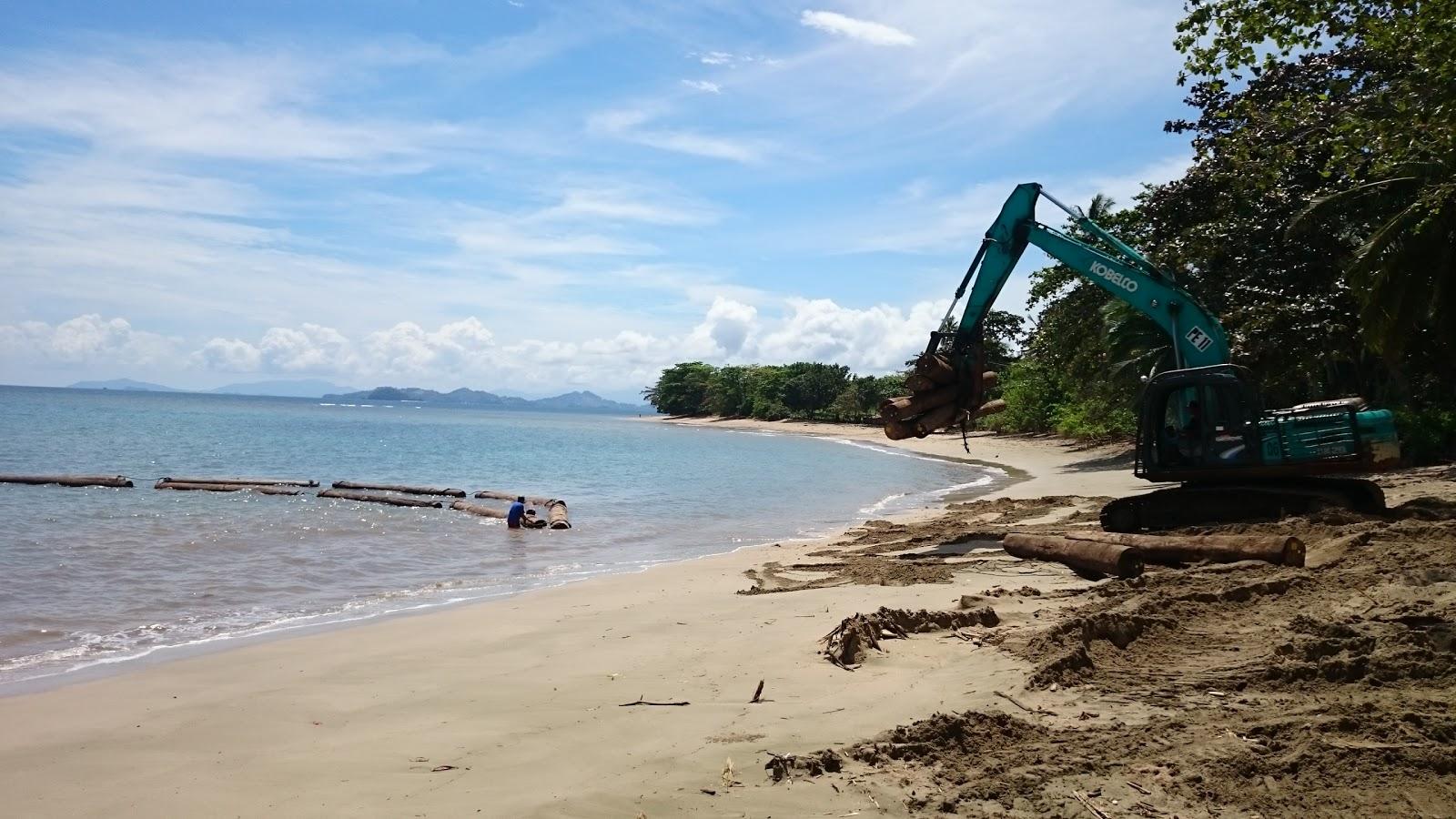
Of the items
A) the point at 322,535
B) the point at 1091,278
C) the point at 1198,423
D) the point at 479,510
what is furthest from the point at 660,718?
the point at 479,510

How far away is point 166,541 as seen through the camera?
50.7 feet

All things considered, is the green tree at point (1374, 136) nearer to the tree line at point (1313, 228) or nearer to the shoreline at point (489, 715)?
the tree line at point (1313, 228)

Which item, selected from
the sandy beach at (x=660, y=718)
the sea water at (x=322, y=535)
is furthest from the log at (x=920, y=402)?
the sandy beach at (x=660, y=718)

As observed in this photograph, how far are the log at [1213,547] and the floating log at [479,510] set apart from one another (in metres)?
15.0

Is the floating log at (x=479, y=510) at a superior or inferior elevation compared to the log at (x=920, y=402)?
inferior

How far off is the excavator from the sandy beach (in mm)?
1665

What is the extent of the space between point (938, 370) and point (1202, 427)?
3572 millimetres

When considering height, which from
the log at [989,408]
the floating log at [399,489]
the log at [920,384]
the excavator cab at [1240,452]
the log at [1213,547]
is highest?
the log at [920,384]

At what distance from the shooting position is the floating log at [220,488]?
2552cm

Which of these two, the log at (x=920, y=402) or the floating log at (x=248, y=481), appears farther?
the floating log at (x=248, y=481)

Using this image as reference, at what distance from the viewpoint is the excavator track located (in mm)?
10727

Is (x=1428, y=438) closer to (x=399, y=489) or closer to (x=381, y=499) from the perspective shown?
(x=381, y=499)

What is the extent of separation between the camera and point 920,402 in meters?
13.6

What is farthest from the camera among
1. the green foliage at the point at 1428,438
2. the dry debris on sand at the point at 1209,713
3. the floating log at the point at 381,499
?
the floating log at the point at 381,499
